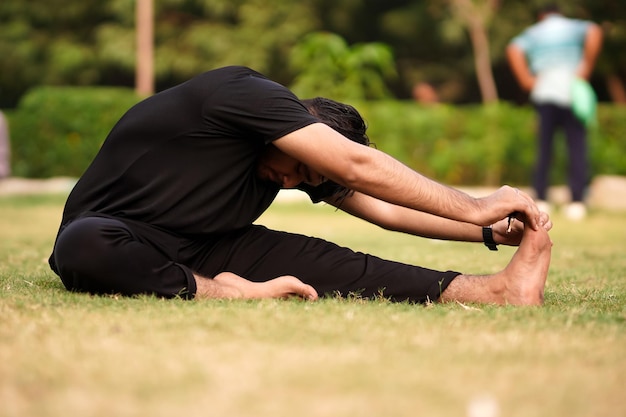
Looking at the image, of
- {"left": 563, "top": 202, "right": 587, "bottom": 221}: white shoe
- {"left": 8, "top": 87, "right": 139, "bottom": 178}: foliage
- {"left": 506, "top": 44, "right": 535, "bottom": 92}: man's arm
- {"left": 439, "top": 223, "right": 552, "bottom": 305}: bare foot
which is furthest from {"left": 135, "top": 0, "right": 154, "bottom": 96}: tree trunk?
{"left": 439, "top": 223, "right": 552, "bottom": 305}: bare foot

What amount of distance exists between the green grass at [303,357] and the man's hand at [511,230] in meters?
0.32

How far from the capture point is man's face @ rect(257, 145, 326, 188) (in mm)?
3846

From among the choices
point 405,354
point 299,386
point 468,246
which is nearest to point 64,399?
point 299,386

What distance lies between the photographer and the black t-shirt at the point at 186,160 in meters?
3.74

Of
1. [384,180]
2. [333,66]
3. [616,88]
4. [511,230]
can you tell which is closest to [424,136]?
[333,66]

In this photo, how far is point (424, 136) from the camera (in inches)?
608

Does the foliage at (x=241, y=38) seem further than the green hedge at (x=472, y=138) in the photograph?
Yes

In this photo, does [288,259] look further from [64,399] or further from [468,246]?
[468,246]

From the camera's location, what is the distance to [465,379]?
2.45m

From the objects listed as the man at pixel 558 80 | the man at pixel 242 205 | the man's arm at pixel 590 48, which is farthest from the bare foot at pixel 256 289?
the man's arm at pixel 590 48

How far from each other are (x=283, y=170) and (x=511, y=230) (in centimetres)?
100

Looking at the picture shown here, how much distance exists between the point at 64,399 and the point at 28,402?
0.28 ft

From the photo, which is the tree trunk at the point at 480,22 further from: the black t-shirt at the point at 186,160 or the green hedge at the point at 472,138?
the black t-shirt at the point at 186,160

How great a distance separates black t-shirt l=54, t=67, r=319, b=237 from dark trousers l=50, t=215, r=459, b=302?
111 mm
